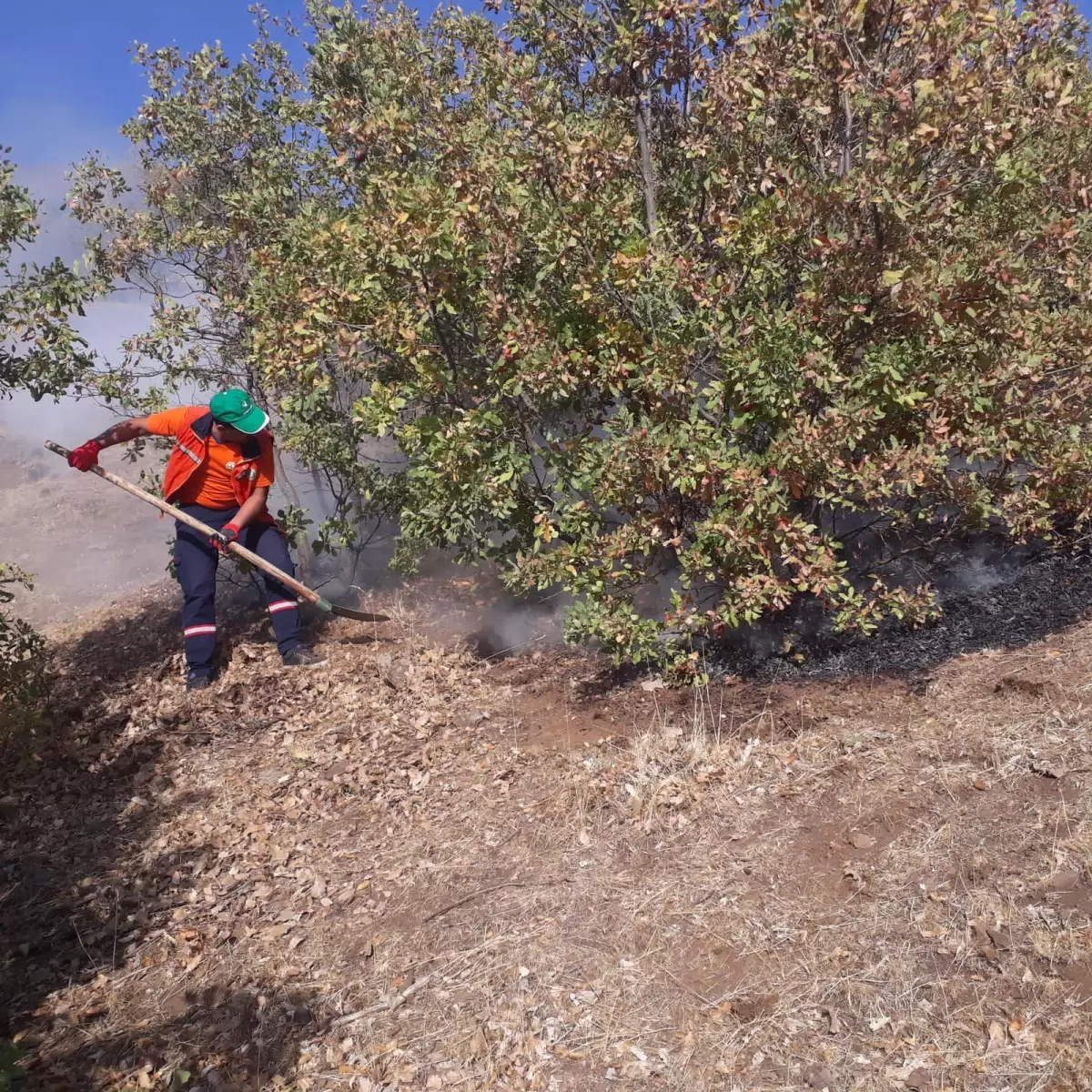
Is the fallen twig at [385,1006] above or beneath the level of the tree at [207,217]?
beneath

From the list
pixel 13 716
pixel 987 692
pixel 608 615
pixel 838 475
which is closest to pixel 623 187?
pixel 838 475

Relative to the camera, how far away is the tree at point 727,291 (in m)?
4.56

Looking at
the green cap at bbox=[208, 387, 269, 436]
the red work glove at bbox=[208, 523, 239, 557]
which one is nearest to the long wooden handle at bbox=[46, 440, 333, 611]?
the red work glove at bbox=[208, 523, 239, 557]

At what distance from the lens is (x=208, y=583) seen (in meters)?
6.73

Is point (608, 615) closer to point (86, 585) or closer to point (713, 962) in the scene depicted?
point (713, 962)

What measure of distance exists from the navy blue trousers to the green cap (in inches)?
29.3

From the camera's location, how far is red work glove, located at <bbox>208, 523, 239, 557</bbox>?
6.57 meters

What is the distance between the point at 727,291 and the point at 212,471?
13.2 ft

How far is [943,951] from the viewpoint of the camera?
3.24 metres

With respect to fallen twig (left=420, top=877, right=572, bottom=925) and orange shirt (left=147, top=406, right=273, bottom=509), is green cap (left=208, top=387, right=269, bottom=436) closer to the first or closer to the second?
orange shirt (left=147, top=406, right=273, bottom=509)

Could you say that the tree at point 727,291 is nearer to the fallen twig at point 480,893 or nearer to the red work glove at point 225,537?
the red work glove at point 225,537

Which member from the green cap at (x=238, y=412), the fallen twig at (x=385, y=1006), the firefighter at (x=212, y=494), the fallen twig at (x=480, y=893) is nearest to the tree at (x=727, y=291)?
the green cap at (x=238, y=412)

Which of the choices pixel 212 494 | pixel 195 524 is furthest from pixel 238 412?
pixel 195 524

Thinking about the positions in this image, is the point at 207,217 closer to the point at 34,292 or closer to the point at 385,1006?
the point at 34,292
